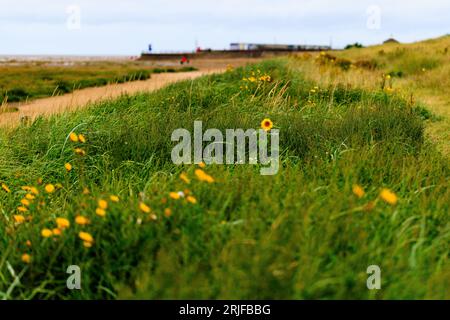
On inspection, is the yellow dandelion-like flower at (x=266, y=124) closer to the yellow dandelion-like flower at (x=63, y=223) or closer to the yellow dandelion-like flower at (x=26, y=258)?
the yellow dandelion-like flower at (x=63, y=223)

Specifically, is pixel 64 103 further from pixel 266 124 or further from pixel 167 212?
pixel 167 212

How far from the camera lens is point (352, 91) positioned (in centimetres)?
909

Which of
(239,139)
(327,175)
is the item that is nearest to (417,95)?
(239,139)

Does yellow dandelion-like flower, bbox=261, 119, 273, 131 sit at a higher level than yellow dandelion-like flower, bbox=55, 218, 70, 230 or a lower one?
higher

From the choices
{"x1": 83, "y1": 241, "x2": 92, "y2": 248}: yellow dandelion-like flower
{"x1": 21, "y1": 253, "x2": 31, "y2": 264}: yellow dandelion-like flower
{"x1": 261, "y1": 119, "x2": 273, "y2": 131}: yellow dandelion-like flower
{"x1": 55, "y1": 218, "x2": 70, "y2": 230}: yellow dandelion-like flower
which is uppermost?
{"x1": 261, "y1": 119, "x2": 273, "y2": 131}: yellow dandelion-like flower

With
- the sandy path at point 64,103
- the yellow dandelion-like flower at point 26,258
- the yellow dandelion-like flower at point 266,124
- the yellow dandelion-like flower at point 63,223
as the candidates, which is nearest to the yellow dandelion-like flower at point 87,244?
the yellow dandelion-like flower at point 63,223

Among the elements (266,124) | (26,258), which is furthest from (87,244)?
(266,124)

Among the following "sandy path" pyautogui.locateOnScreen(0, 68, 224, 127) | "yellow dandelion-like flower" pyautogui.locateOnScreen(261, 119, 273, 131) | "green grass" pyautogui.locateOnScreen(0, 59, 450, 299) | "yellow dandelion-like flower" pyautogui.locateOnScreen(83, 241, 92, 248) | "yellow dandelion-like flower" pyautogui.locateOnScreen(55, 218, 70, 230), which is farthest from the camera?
"sandy path" pyautogui.locateOnScreen(0, 68, 224, 127)

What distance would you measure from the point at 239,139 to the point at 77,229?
2430 mm

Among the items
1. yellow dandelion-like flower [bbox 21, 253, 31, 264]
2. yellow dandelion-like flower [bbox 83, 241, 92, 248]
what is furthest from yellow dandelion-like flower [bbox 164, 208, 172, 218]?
yellow dandelion-like flower [bbox 21, 253, 31, 264]

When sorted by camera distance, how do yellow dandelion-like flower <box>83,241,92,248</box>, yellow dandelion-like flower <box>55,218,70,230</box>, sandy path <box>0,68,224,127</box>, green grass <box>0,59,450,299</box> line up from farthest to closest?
1. sandy path <box>0,68,224,127</box>
2. yellow dandelion-like flower <box>55,218,70,230</box>
3. yellow dandelion-like flower <box>83,241,92,248</box>
4. green grass <box>0,59,450,299</box>

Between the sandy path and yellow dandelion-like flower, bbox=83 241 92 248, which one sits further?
the sandy path

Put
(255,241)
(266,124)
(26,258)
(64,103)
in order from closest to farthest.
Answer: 1. (255,241)
2. (26,258)
3. (266,124)
4. (64,103)

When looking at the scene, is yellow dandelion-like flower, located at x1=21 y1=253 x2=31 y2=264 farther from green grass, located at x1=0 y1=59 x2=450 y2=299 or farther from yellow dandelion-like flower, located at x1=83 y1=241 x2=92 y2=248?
yellow dandelion-like flower, located at x1=83 y1=241 x2=92 y2=248
